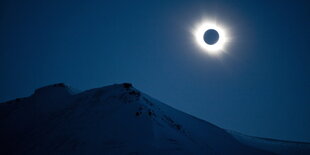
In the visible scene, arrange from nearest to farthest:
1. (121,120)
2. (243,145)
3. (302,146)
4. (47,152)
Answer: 1. (47,152)
2. (121,120)
3. (243,145)
4. (302,146)

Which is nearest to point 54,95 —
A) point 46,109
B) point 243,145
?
point 46,109

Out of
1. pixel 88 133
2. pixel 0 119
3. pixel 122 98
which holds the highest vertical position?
pixel 122 98

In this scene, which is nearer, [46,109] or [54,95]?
[46,109]

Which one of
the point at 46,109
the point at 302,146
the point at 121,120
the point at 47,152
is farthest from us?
the point at 302,146

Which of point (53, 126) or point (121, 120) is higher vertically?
point (121, 120)

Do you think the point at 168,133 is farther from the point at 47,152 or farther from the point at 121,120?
the point at 47,152

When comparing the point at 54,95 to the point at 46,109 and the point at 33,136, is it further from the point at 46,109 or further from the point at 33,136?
the point at 33,136
